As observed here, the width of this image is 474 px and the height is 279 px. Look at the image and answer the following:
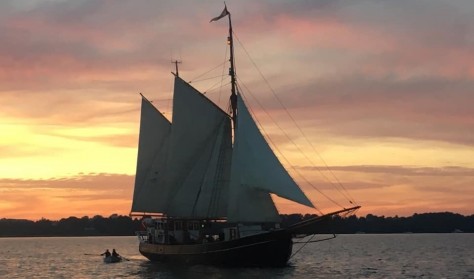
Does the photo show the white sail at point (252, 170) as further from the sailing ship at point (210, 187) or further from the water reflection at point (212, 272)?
the water reflection at point (212, 272)

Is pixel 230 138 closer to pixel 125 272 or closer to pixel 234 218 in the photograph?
pixel 234 218

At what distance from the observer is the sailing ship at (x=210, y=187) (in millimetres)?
65312

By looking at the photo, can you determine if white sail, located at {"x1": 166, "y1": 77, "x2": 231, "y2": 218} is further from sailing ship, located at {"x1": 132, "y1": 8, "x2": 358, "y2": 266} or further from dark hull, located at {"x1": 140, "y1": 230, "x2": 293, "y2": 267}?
dark hull, located at {"x1": 140, "y1": 230, "x2": 293, "y2": 267}

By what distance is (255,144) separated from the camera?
216 ft

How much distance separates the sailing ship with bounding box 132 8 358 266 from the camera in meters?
65.3

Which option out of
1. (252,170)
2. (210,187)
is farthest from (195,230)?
(252,170)

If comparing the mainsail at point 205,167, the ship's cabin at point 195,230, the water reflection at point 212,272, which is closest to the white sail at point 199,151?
the mainsail at point 205,167

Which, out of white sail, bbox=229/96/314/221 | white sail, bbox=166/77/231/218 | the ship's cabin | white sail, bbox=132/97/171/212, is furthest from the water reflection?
white sail, bbox=132/97/171/212

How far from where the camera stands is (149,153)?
8519 cm

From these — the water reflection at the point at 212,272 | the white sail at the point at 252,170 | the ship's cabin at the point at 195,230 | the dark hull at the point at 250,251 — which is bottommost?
the water reflection at the point at 212,272

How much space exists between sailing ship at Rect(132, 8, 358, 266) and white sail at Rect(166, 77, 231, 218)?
107 mm

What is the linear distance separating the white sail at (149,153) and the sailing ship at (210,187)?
0.39 ft

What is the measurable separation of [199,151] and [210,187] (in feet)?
13.3

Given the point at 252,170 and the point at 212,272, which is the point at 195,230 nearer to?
the point at 212,272
